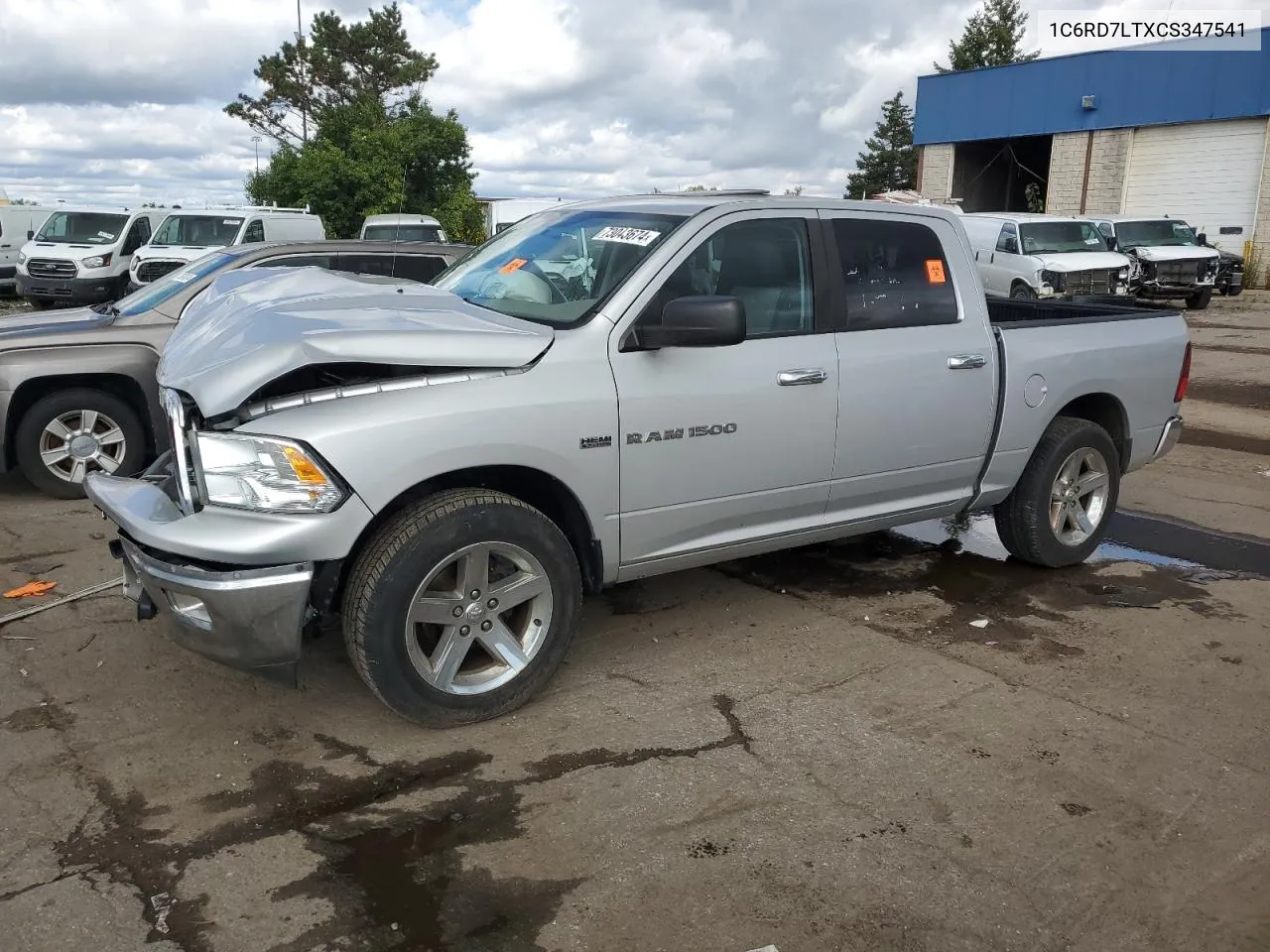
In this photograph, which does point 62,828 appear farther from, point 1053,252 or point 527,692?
point 1053,252

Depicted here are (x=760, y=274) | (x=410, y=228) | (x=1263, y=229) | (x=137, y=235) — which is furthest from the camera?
(x=1263, y=229)

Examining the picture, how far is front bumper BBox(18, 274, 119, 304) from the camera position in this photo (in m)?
19.4

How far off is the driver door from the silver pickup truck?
1 centimetres

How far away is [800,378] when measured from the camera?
441 centimetres

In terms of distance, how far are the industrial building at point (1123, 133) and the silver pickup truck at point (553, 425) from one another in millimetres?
27736

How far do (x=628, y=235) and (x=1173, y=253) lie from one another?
20.5 m

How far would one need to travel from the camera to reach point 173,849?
310 cm

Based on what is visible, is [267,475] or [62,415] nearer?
[267,475]

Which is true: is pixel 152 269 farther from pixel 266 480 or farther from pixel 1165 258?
pixel 1165 258

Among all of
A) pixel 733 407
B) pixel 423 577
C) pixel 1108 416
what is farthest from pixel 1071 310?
pixel 423 577

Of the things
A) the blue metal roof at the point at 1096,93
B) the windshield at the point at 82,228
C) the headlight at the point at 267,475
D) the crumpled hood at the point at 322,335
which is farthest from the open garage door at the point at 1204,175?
the headlight at the point at 267,475

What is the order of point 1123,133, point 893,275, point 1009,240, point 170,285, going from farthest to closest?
point 1123,133 → point 1009,240 → point 170,285 → point 893,275

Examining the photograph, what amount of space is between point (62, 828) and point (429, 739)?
45.2 inches

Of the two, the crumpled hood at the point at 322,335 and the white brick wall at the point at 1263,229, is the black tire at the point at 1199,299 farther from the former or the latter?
the crumpled hood at the point at 322,335
